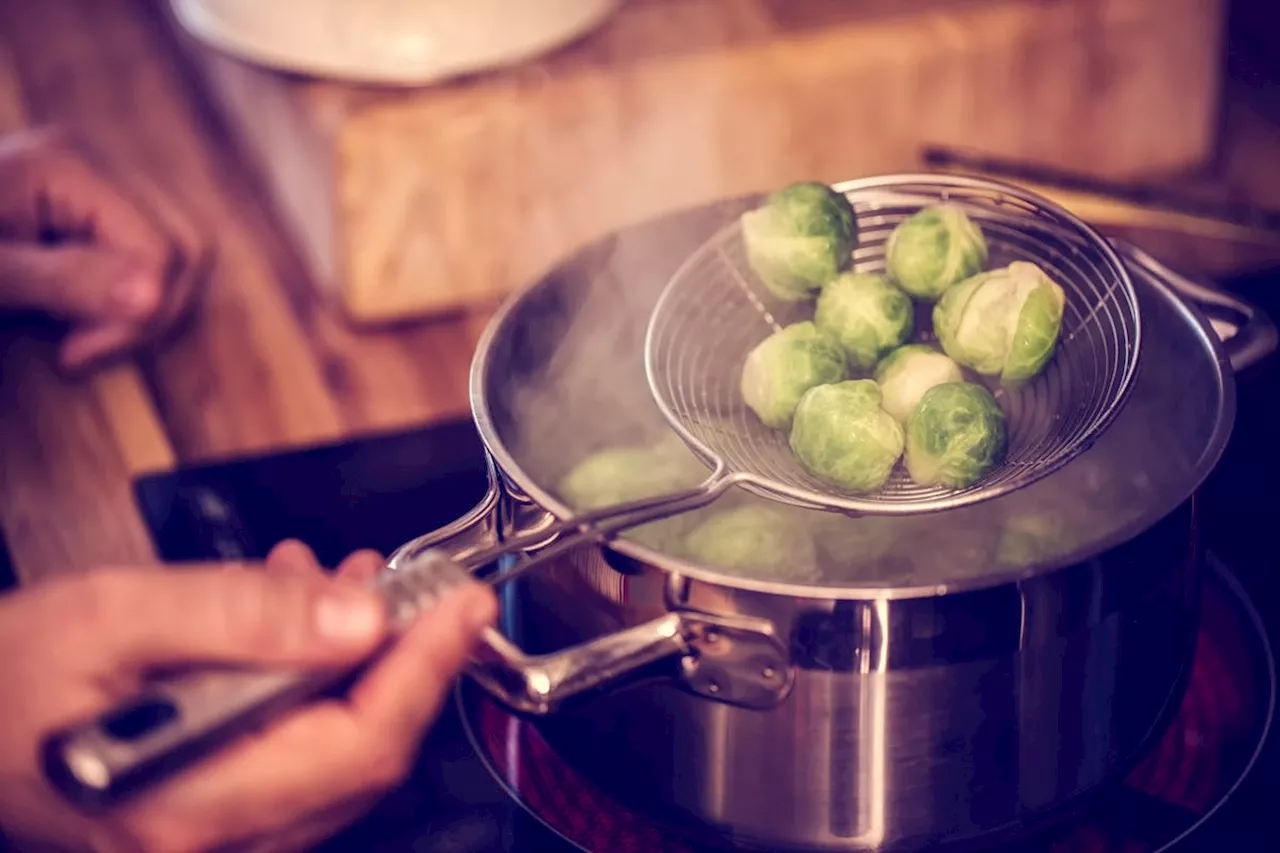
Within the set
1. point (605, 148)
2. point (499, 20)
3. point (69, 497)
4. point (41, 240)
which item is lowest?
point (69, 497)

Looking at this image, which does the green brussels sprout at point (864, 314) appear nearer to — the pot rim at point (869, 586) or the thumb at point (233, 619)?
the pot rim at point (869, 586)

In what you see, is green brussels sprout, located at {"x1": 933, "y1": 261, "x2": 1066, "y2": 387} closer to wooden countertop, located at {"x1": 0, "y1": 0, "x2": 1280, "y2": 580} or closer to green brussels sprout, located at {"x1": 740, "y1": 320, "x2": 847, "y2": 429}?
green brussels sprout, located at {"x1": 740, "y1": 320, "x2": 847, "y2": 429}

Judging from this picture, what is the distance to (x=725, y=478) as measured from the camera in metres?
1.02

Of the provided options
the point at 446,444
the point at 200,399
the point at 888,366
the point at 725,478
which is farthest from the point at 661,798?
the point at 200,399

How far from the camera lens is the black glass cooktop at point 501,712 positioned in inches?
42.1

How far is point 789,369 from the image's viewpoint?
1.26 m

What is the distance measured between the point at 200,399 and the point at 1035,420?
1.05m

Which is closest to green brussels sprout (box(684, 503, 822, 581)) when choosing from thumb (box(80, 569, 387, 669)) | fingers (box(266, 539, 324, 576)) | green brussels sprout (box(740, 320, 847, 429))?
green brussels sprout (box(740, 320, 847, 429))

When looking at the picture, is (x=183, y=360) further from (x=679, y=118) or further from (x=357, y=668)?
(x=357, y=668)

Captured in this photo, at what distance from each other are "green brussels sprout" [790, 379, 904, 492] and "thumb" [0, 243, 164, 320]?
3.03 feet

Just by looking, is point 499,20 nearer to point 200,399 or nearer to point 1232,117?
point 200,399

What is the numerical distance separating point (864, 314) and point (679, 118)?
0.64 metres

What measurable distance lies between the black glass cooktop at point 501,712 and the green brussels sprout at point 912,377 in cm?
26

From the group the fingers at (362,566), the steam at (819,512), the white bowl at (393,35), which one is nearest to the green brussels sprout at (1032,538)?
the steam at (819,512)
